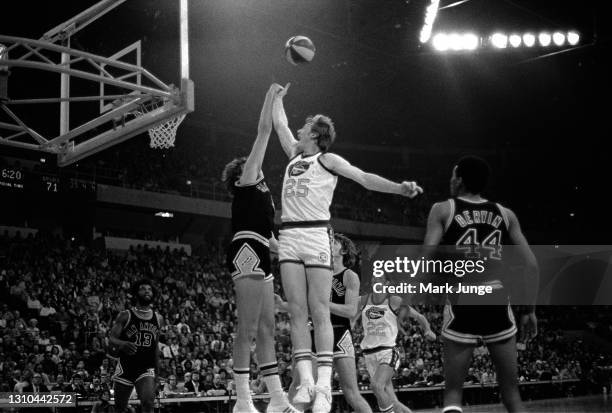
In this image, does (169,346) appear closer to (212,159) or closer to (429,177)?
(212,159)

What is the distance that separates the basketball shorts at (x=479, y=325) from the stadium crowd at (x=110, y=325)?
1253cm

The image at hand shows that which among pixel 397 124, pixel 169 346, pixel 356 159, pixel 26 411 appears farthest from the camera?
pixel 356 159

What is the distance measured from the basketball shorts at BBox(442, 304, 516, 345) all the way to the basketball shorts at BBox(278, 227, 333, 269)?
60.4 inches

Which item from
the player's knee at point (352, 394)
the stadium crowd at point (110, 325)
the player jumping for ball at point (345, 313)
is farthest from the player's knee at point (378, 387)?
the stadium crowd at point (110, 325)

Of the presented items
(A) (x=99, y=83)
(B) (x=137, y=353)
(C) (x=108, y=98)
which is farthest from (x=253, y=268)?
(A) (x=99, y=83)

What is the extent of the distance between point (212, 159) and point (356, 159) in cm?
1018

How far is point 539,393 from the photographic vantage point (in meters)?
28.8

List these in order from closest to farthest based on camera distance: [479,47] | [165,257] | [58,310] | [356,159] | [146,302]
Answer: [146,302] < [58,310] < [479,47] < [165,257] < [356,159]

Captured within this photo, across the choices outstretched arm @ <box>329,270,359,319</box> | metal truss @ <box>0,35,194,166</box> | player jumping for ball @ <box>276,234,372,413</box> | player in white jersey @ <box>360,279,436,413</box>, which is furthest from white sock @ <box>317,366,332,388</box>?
metal truss @ <box>0,35,194,166</box>

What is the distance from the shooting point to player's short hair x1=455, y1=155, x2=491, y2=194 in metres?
6.27

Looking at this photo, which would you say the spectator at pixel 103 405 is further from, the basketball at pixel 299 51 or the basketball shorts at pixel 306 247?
the basketball at pixel 299 51

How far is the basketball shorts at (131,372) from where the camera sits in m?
10.9

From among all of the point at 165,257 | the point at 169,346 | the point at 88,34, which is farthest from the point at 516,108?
the point at 88,34

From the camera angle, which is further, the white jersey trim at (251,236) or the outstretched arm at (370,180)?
the white jersey trim at (251,236)
